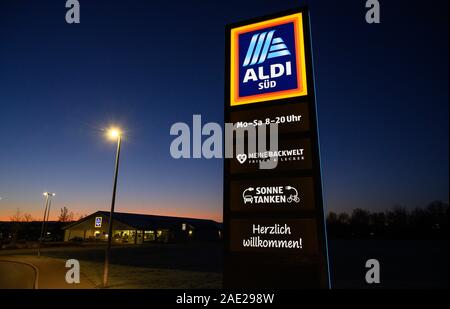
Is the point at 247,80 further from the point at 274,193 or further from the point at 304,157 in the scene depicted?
the point at 274,193

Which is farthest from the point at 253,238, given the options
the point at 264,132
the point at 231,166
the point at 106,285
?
the point at 106,285

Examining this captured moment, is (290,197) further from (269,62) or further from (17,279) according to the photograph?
(17,279)

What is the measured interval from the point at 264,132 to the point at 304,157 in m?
1.41

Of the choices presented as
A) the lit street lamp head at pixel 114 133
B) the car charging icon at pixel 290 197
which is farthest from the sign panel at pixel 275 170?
the lit street lamp head at pixel 114 133

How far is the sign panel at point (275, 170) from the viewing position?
7.47 m

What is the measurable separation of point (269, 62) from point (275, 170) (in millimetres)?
3505

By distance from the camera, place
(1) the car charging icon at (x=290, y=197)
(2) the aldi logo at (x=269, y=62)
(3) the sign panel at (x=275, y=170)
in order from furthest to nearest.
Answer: (2) the aldi logo at (x=269, y=62), (1) the car charging icon at (x=290, y=197), (3) the sign panel at (x=275, y=170)

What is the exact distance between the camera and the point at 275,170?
816 cm

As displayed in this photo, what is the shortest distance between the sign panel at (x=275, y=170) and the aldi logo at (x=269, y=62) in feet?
0.10

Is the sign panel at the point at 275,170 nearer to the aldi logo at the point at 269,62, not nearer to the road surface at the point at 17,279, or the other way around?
the aldi logo at the point at 269,62

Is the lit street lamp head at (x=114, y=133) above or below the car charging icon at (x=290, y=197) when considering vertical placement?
above

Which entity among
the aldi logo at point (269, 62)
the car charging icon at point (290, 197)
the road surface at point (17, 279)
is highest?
the aldi logo at point (269, 62)

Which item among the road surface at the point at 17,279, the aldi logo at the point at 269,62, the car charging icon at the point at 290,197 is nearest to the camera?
the car charging icon at the point at 290,197

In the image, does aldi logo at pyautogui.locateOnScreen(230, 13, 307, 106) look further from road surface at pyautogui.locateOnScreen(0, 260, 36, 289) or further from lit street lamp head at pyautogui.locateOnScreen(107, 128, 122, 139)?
road surface at pyautogui.locateOnScreen(0, 260, 36, 289)
